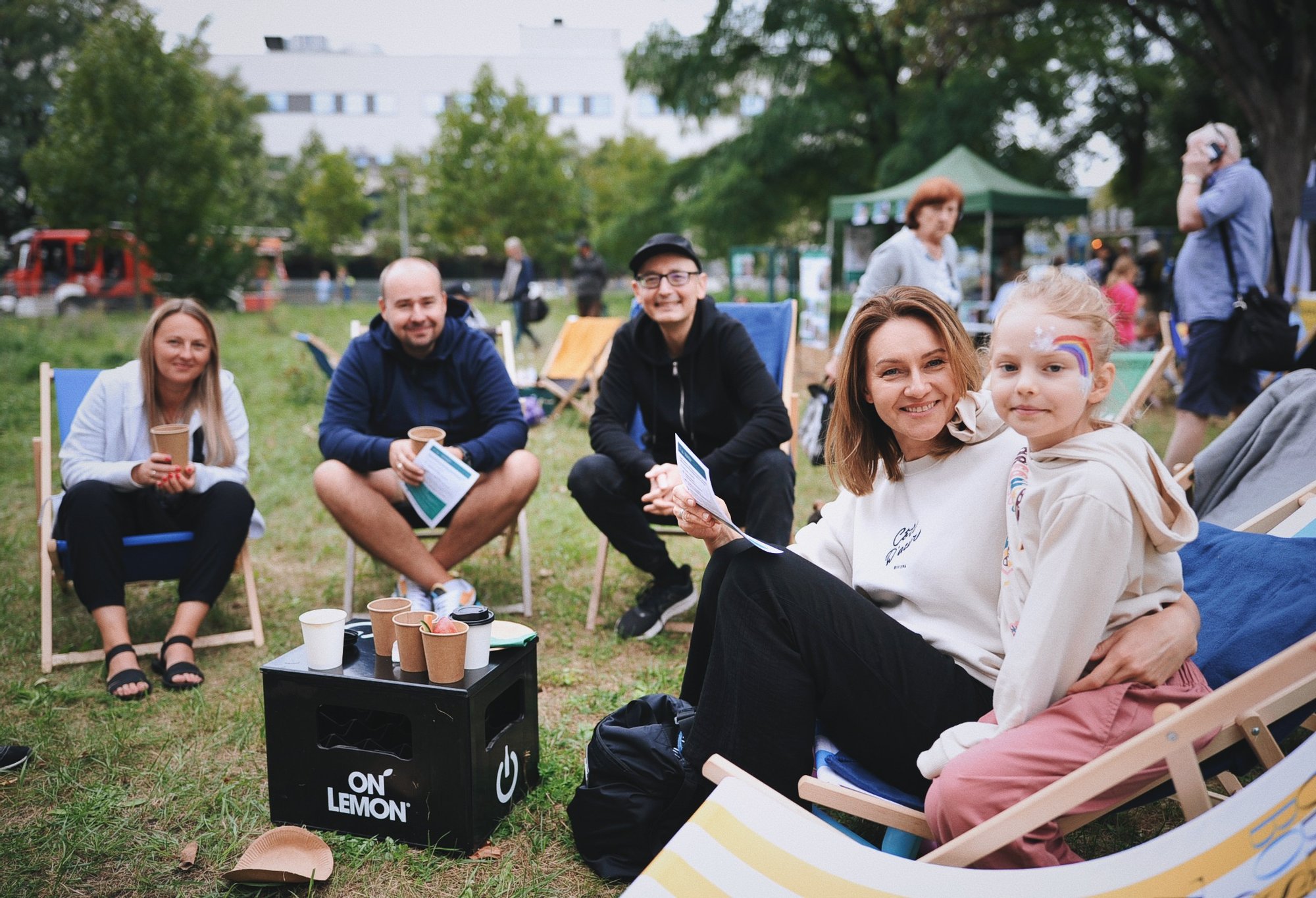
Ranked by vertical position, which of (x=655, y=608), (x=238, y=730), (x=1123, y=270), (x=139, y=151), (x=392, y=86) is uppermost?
(x=392, y=86)

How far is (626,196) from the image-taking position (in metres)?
36.2

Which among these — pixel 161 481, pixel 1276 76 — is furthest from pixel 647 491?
pixel 1276 76

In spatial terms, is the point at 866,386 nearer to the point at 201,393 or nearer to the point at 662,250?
the point at 662,250

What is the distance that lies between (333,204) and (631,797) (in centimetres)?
3920

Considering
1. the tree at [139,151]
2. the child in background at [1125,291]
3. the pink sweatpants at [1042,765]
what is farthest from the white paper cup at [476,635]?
the tree at [139,151]

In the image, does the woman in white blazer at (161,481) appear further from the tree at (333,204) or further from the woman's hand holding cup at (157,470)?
the tree at (333,204)

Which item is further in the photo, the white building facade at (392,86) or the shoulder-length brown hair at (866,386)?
the white building facade at (392,86)

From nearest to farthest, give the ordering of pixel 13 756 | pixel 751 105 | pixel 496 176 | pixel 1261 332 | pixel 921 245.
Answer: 1. pixel 13 756
2. pixel 1261 332
3. pixel 921 245
4. pixel 751 105
5. pixel 496 176

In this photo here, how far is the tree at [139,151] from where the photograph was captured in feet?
64.7

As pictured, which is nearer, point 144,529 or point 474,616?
point 474,616

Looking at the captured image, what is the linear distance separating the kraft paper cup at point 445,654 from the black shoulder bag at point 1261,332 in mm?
3847

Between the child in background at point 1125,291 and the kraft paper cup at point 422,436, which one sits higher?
the child in background at point 1125,291

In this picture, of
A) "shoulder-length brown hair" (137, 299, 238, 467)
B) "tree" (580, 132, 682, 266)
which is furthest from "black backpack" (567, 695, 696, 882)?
"tree" (580, 132, 682, 266)

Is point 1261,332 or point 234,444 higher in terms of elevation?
point 1261,332
